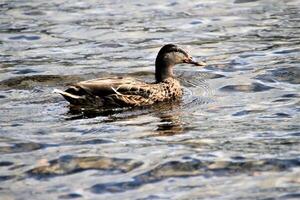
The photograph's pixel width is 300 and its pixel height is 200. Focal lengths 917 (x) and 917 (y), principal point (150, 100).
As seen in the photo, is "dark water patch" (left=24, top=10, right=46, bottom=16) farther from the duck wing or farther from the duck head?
the duck wing

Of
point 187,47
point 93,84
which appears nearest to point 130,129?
point 93,84

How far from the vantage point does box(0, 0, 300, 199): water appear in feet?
29.6

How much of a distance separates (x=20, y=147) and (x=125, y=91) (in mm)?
2811

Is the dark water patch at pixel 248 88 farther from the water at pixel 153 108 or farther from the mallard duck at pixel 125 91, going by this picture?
the mallard duck at pixel 125 91

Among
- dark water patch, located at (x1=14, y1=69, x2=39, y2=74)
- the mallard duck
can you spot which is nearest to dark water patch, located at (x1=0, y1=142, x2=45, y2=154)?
the mallard duck

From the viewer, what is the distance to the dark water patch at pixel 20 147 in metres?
10.1

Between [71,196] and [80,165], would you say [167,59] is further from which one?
[71,196]

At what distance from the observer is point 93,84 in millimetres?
12625

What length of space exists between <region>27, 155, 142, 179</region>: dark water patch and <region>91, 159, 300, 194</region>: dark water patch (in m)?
0.32

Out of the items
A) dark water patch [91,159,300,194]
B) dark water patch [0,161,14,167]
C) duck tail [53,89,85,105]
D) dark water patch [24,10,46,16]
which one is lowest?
dark water patch [91,159,300,194]

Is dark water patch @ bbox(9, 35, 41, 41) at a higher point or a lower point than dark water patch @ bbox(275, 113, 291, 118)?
higher

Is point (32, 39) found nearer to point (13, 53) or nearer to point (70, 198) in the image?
point (13, 53)

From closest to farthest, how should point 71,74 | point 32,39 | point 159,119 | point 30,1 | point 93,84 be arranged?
1. point 159,119
2. point 93,84
3. point 71,74
4. point 32,39
5. point 30,1

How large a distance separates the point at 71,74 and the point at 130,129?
12.4 feet
